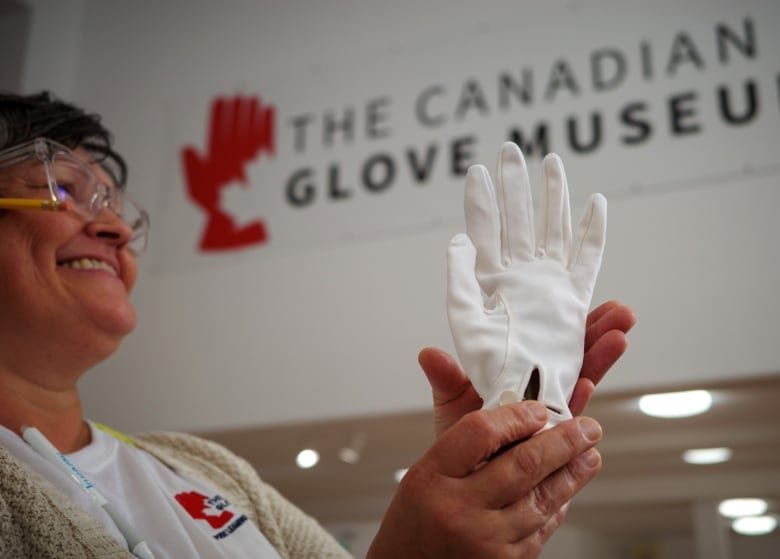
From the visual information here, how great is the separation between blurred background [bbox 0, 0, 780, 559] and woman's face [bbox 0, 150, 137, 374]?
3.20 feet

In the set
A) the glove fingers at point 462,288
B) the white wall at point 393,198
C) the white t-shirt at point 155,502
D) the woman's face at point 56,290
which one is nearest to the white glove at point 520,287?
the glove fingers at point 462,288

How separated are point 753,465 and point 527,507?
211 centimetres

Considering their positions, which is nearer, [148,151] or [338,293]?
[338,293]

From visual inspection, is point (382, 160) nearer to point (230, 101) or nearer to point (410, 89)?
point (410, 89)

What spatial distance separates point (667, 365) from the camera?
1.66m

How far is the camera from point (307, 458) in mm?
2486

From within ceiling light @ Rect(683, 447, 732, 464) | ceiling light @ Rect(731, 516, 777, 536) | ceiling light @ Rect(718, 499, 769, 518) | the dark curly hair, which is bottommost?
ceiling light @ Rect(731, 516, 777, 536)

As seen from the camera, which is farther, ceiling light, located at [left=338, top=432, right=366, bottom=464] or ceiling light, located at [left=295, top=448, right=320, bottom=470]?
ceiling light, located at [left=295, top=448, right=320, bottom=470]

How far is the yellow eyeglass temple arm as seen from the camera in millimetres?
931

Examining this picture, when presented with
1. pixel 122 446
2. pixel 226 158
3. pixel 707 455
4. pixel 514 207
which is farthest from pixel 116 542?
pixel 707 455

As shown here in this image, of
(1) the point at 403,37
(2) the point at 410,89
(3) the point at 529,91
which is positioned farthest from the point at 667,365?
(1) the point at 403,37

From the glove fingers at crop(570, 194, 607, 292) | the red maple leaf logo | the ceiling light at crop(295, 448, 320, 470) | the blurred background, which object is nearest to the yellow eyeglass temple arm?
→ the red maple leaf logo

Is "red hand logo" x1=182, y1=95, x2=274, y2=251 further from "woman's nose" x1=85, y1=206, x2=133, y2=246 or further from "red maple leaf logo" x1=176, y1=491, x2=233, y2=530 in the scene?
"red maple leaf logo" x1=176, y1=491, x2=233, y2=530

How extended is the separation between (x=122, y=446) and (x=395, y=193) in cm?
120
